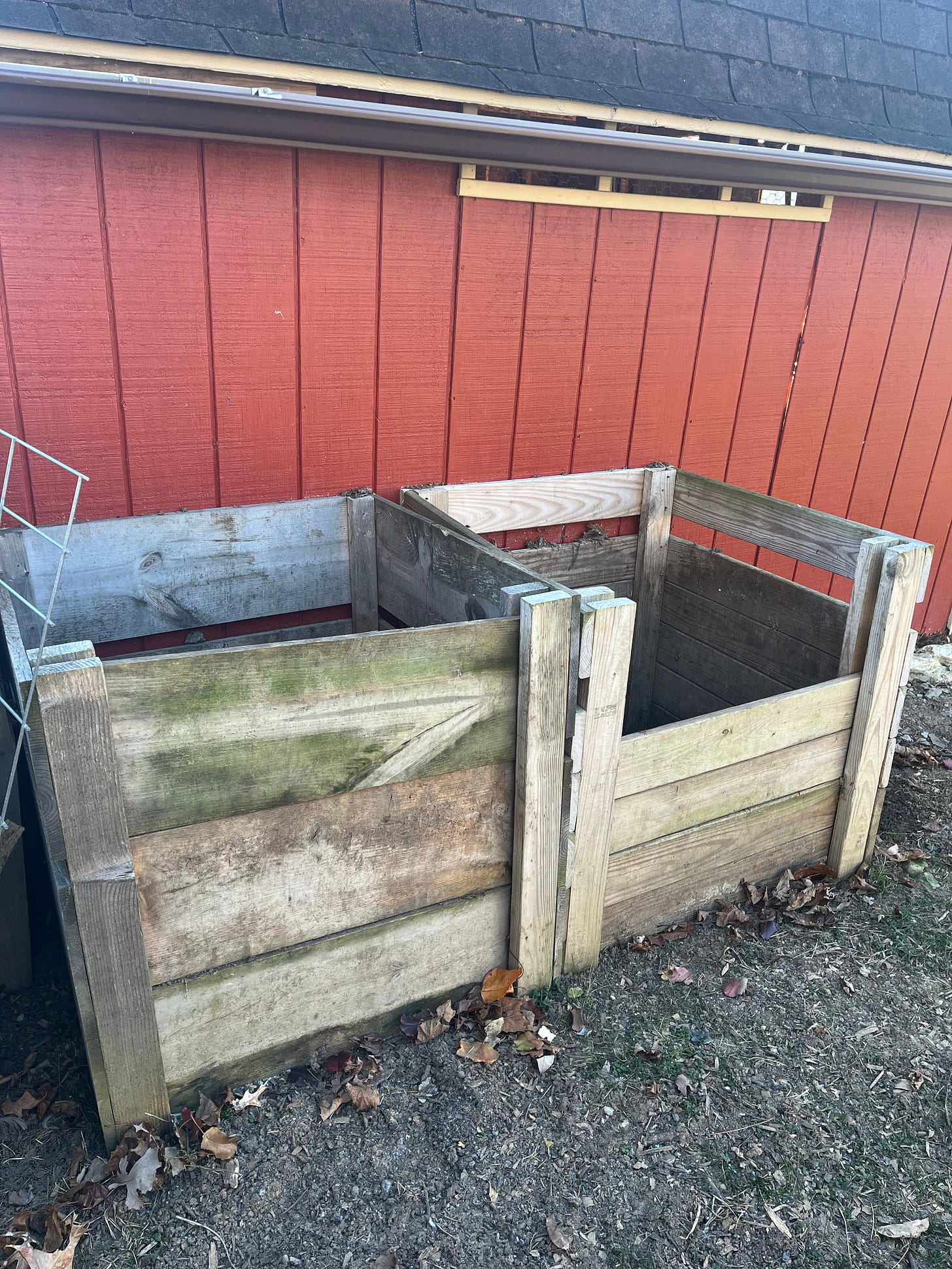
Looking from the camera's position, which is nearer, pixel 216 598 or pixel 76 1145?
pixel 76 1145

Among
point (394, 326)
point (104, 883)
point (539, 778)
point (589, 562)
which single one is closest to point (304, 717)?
point (104, 883)

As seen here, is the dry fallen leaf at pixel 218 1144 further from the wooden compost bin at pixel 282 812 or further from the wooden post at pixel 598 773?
the wooden post at pixel 598 773

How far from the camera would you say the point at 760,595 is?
11.9 feet

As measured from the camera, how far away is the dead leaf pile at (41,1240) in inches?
78.5

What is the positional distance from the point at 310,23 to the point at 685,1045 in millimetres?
3295

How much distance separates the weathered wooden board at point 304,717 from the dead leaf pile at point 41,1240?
36.8 inches

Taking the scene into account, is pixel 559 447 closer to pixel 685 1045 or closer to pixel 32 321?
pixel 32 321

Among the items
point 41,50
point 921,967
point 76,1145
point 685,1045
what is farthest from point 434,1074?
point 41,50

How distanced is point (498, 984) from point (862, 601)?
175 centimetres

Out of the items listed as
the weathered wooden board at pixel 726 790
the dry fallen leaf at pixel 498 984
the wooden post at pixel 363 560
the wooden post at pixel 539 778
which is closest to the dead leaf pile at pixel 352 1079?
the dry fallen leaf at pixel 498 984

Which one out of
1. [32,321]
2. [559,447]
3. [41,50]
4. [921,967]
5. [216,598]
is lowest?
[921,967]

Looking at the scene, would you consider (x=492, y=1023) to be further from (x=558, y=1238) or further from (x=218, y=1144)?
(x=218, y=1144)

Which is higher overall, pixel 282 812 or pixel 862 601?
pixel 862 601

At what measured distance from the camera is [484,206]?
11.2 feet
